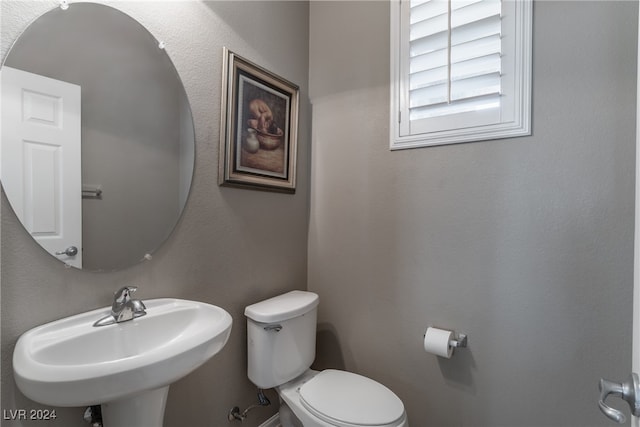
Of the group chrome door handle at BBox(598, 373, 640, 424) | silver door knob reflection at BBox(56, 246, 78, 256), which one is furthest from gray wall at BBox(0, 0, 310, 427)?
chrome door handle at BBox(598, 373, 640, 424)

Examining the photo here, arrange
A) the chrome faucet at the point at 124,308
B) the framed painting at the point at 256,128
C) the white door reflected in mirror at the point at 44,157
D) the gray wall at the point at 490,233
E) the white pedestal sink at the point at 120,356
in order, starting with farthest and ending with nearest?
the framed painting at the point at 256,128
the gray wall at the point at 490,233
the chrome faucet at the point at 124,308
the white door reflected in mirror at the point at 44,157
the white pedestal sink at the point at 120,356

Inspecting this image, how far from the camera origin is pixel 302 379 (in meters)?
1.44

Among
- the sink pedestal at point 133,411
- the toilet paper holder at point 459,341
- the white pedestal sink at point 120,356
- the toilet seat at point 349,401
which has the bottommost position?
the toilet seat at point 349,401

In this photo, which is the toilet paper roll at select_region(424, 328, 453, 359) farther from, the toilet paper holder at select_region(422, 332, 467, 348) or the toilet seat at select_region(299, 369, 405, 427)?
the toilet seat at select_region(299, 369, 405, 427)

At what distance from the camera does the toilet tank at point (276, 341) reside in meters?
1.30

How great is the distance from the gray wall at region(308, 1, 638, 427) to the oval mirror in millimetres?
871

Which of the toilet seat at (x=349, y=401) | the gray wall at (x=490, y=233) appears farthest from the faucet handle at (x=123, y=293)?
the gray wall at (x=490, y=233)

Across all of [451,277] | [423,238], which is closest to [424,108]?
[423,238]

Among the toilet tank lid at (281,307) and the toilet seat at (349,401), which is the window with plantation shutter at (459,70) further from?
the toilet seat at (349,401)

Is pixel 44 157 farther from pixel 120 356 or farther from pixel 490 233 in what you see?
pixel 490 233

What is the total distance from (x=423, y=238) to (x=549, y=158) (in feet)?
1.93

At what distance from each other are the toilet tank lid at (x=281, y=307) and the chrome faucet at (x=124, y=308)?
45 centimetres

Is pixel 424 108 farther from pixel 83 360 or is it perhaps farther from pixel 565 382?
pixel 83 360

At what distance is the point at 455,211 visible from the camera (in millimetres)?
1340
